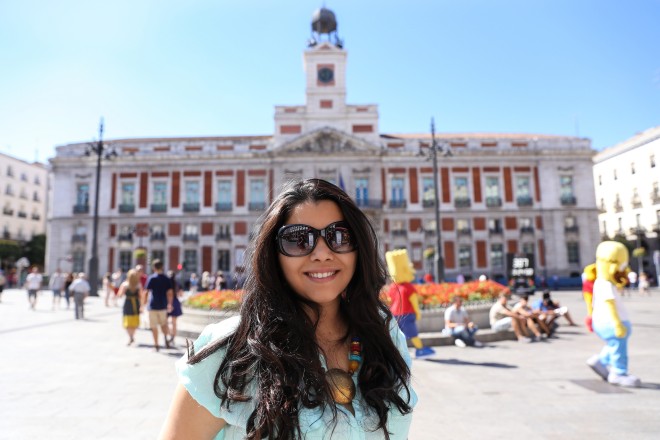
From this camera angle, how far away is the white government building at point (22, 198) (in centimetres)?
4378

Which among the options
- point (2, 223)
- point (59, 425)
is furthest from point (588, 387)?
point (2, 223)

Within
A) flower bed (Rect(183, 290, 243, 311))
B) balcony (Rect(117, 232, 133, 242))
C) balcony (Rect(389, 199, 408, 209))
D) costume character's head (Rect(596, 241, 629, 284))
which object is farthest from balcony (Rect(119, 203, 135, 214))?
costume character's head (Rect(596, 241, 629, 284))

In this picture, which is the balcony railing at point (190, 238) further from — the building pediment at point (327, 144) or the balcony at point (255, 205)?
the building pediment at point (327, 144)

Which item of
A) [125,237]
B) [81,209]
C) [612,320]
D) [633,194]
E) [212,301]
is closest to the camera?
[612,320]

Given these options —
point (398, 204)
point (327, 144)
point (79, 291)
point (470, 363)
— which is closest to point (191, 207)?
point (327, 144)

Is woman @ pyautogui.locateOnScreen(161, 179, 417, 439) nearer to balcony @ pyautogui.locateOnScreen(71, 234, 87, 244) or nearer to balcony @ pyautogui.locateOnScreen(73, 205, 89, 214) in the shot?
balcony @ pyautogui.locateOnScreen(71, 234, 87, 244)

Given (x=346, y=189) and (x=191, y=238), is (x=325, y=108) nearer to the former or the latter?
(x=346, y=189)

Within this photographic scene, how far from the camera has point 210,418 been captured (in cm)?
126

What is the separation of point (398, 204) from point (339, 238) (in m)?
33.1

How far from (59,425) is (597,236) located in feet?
126

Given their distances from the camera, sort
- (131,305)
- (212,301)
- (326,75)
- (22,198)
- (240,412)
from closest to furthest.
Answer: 1. (240,412)
2. (131,305)
3. (212,301)
4. (326,75)
5. (22,198)

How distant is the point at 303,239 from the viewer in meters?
1.50

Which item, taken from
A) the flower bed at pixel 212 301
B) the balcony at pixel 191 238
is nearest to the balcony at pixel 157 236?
the balcony at pixel 191 238

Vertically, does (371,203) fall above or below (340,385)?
above
